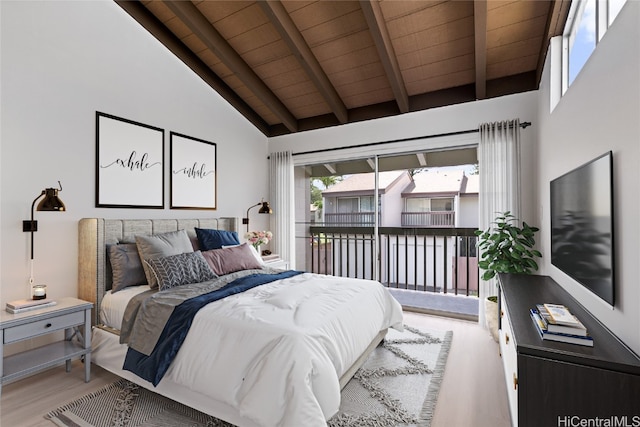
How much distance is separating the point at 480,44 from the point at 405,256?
9.84 ft

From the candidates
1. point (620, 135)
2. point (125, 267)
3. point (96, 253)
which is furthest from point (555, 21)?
point (96, 253)

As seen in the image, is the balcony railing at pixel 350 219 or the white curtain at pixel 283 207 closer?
the balcony railing at pixel 350 219

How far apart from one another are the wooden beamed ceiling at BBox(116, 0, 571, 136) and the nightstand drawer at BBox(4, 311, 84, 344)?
9.42 feet

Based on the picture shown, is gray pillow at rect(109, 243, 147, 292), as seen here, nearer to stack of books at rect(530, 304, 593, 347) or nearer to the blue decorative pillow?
the blue decorative pillow

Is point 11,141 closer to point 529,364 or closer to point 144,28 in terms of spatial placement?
Answer: point 144,28

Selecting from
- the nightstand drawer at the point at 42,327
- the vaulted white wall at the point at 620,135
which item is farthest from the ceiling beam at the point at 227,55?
the vaulted white wall at the point at 620,135

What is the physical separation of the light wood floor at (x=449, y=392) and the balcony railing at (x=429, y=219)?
1794mm

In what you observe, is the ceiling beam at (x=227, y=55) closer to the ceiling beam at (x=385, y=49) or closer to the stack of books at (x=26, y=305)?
the ceiling beam at (x=385, y=49)

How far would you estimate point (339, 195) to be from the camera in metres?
4.96

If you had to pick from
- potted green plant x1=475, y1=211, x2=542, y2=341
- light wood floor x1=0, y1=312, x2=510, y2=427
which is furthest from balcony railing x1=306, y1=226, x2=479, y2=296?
light wood floor x1=0, y1=312, x2=510, y2=427

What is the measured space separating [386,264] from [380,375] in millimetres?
2638

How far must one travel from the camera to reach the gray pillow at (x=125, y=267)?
105 inches

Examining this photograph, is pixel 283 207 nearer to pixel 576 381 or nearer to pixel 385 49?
pixel 385 49

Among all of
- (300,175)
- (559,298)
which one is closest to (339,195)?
(300,175)
